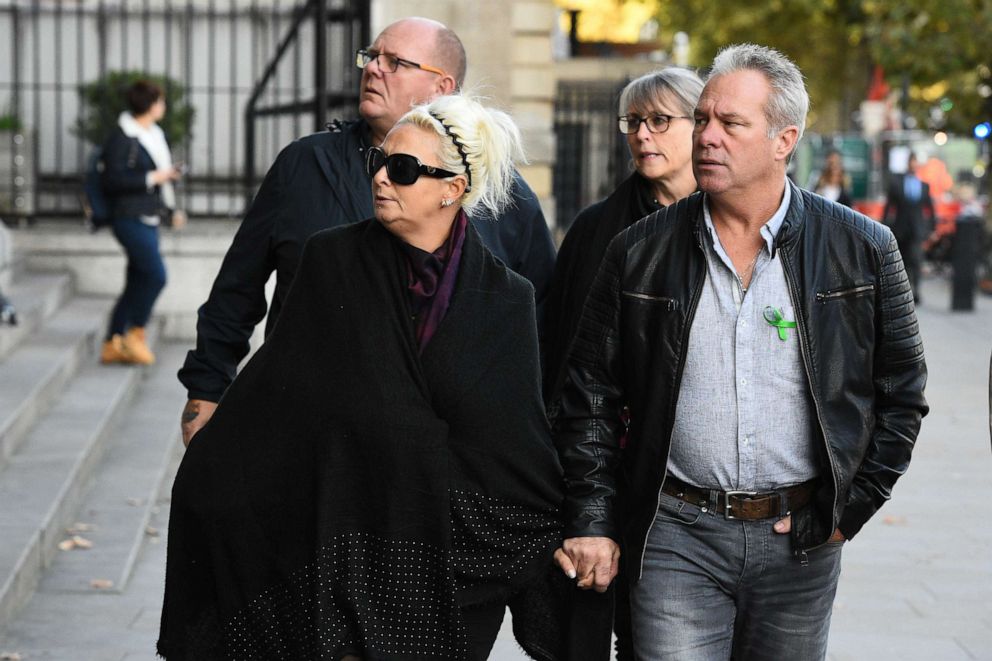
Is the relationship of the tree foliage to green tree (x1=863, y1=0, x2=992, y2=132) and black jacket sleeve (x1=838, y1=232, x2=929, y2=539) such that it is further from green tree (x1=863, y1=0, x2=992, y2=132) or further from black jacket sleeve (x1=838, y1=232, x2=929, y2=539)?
black jacket sleeve (x1=838, y1=232, x2=929, y2=539)

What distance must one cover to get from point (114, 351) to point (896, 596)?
5959 mm

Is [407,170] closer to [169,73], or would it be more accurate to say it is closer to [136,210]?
[136,210]

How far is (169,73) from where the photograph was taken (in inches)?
603

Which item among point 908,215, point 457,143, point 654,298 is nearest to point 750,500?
point 654,298

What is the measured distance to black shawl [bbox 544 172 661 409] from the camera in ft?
14.6

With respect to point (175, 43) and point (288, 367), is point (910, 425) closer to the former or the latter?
point (288, 367)

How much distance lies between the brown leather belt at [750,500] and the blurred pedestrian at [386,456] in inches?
12.0

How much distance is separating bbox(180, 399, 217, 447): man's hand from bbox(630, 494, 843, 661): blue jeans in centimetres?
139

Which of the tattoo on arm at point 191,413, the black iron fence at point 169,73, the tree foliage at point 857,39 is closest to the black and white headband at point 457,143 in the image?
the tattoo on arm at point 191,413

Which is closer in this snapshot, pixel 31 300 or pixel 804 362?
pixel 804 362

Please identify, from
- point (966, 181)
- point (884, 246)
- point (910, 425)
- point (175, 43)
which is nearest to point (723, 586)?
point (910, 425)

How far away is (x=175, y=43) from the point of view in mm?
15930

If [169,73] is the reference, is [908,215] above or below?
below

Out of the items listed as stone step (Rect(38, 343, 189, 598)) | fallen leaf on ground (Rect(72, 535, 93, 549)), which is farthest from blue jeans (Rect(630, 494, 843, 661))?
fallen leaf on ground (Rect(72, 535, 93, 549))
